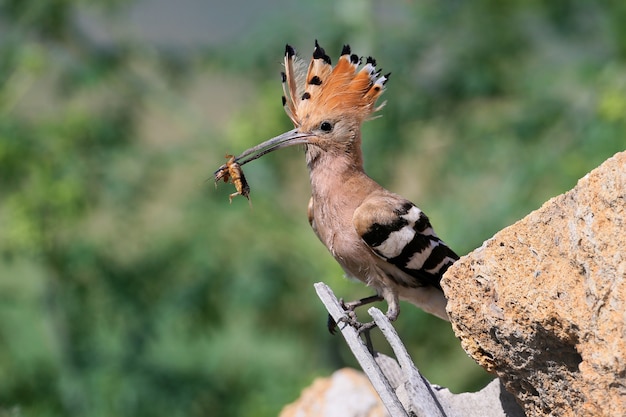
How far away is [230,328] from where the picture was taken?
685 centimetres

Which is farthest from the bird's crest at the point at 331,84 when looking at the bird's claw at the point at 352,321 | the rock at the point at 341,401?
the rock at the point at 341,401

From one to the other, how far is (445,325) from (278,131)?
1.62 metres

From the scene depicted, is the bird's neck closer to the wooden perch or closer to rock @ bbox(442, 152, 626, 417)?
the wooden perch

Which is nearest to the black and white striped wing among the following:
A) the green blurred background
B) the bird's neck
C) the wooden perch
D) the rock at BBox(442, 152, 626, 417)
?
the bird's neck

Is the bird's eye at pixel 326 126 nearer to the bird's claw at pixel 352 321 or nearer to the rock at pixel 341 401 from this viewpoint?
the bird's claw at pixel 352 321

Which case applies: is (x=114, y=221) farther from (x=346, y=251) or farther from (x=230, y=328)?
(x=346, y=251)

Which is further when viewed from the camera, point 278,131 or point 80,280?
point 80,280

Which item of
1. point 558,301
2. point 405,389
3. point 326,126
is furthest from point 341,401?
point 558,301

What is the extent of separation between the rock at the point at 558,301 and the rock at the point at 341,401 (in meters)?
0.70

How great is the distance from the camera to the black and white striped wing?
255cm

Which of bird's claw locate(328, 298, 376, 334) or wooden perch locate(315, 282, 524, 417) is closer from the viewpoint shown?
wooden perch locate(315, 282, 524, 417)

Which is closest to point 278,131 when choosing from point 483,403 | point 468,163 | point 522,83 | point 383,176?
point 383,176

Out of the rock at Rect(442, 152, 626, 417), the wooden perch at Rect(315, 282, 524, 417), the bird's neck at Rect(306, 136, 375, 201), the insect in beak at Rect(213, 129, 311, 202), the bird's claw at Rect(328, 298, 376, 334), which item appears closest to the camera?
the rock at Rect(442, 152, 626, 417)

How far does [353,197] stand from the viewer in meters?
2.65
